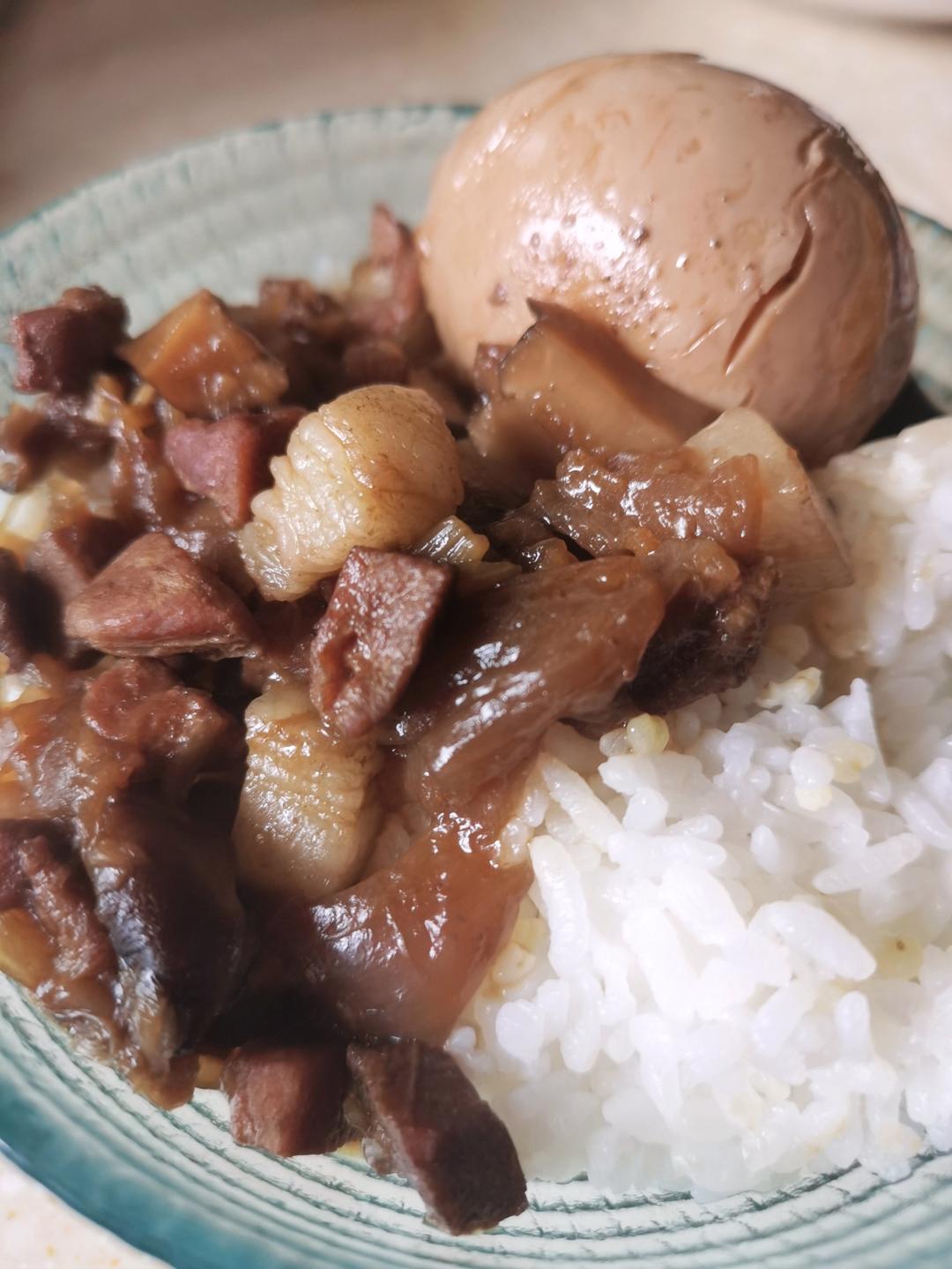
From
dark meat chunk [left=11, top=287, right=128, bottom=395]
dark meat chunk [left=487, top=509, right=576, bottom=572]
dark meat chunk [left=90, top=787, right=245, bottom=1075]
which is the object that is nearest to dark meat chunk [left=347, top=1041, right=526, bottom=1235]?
dark meat chunk [left=90, top=787, right=245, bottom=1075]

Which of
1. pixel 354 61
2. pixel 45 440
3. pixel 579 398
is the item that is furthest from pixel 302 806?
pixel 354 61

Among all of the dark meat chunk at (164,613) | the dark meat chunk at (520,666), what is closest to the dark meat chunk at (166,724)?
the dark meat chunk at (164,613)

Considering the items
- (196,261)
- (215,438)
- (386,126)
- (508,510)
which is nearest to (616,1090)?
(508,510)

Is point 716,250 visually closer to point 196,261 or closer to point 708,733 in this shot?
point 708,733

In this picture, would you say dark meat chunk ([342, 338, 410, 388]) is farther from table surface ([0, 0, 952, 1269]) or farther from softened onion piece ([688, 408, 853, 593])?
table surface ([0, 0, 952, 1269])

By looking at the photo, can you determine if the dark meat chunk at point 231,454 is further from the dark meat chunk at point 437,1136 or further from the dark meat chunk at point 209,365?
the dark meat chunk at point 437,1136

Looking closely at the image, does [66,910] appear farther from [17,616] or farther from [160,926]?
[17,616]
